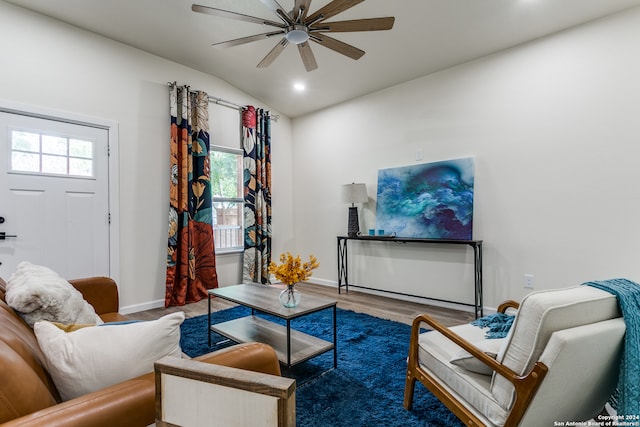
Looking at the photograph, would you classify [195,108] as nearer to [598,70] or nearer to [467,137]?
[467,137]

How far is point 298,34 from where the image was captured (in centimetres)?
247

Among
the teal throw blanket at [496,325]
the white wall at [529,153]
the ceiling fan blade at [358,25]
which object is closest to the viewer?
the teal throw blanket at [496,325]

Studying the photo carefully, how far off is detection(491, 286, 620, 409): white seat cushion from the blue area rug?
28.8 inches

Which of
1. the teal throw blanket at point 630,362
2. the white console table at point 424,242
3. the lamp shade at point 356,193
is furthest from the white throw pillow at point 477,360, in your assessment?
the lamp shade at point 356,193

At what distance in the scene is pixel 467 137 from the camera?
3838 mm

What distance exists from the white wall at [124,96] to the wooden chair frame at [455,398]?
11.0ft

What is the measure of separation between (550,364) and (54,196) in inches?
165

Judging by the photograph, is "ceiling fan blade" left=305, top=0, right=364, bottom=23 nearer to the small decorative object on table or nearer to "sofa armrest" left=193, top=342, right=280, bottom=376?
the small decorative object on table

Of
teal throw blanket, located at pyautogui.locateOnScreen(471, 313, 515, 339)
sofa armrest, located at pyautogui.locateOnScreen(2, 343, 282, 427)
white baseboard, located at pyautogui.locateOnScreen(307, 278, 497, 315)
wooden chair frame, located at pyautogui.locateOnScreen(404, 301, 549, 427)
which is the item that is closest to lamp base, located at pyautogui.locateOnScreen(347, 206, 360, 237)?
white baseboard, located at pyautogui.locateOnScreen(307, 278, 497, 315)

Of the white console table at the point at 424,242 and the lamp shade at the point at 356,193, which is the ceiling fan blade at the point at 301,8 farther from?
the white console table at the point at 424,242

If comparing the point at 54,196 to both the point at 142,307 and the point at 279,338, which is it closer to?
the point at 142,307

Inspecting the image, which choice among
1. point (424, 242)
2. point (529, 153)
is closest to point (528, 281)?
point (424, 242)

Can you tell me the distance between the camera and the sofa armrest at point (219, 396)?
0.76m

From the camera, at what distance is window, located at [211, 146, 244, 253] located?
4.80 meters
